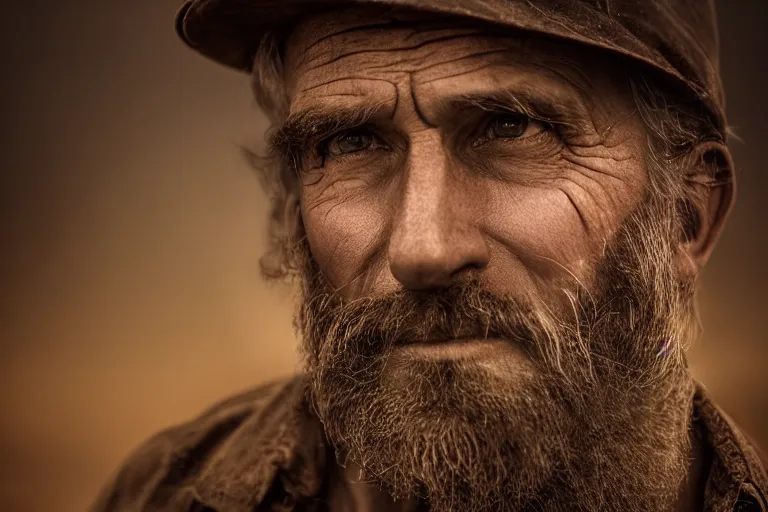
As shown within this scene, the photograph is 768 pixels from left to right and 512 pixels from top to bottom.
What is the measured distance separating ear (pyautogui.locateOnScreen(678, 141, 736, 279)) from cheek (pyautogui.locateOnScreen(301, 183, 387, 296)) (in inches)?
27.5

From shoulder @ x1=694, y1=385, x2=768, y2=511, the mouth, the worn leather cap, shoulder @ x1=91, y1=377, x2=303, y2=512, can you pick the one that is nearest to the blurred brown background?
shoulder @ x1=91, y1=377, x2=303, y2=512

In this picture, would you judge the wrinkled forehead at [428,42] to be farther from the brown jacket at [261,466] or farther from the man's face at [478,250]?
the brown jacket at [261,466]

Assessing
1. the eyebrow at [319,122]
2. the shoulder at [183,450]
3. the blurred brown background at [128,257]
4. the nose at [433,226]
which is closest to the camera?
the nose at [433,226]

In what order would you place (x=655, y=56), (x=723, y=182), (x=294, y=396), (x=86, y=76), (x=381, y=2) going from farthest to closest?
(x=86, y=76), (x=294, y=396), (x=723, y=182), (x=655, y=56), (x=381, y=2)

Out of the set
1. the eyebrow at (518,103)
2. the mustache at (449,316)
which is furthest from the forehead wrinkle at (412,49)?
the mustache at (449,316)

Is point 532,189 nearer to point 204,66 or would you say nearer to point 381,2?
point 381,2

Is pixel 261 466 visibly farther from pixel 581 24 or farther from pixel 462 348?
pixel 581 24

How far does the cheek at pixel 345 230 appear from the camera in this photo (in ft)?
4.71

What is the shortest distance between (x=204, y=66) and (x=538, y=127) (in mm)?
1709

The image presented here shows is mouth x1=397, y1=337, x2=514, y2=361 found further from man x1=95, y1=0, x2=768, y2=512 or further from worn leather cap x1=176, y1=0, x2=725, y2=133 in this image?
worn leather cap x1=176, y1=0, x2=725, y2=133

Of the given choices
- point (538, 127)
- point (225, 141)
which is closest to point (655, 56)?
point (538, 127)

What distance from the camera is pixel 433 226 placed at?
4.10 feet

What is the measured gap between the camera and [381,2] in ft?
4.17

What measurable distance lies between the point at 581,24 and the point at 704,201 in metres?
0.58
